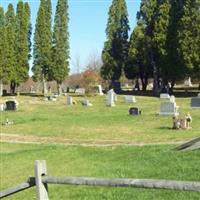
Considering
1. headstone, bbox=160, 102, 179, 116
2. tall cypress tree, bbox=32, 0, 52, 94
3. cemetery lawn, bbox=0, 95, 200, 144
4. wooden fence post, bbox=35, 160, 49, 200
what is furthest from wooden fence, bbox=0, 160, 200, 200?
tall cypress tree, bbox=32, 0, 52, 94

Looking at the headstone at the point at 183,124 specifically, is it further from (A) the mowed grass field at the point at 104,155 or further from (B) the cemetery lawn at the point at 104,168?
(B) the cemetery lawn at the point at 104,168

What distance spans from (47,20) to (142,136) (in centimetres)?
5735

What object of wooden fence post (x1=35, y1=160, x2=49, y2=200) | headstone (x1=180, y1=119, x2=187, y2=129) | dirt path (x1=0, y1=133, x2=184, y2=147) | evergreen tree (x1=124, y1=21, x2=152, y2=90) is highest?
evergreen tree (x1=124, y1=21, x2=152, y2=90)

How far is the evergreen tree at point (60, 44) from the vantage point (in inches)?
2904

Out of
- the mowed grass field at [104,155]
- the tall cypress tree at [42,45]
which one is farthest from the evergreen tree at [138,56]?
the mowed grass field at [104,155]

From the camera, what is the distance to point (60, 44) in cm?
7481

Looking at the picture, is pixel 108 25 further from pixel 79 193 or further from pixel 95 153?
pixel 79 193

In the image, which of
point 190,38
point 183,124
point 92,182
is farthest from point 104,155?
point 190,38

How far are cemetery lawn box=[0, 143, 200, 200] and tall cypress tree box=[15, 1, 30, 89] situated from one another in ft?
181

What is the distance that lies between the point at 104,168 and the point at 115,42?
63.8 metres

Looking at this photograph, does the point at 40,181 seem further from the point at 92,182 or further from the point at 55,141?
the point at 55,141

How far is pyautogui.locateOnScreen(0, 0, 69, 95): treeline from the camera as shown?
73250 mm

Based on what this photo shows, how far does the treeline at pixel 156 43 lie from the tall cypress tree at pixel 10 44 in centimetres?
1298

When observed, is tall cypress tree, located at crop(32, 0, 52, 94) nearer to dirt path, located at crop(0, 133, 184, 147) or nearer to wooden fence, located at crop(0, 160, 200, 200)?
dirt path, located at crop(0, 133, 184, 147)
